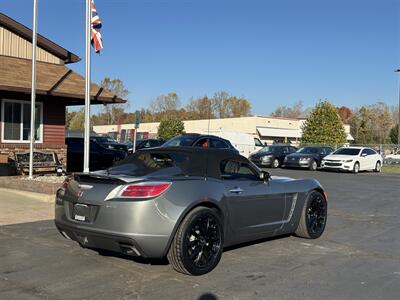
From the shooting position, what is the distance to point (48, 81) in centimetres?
1808

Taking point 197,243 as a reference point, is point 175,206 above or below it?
above

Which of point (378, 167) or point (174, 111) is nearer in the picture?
point (378, 167)

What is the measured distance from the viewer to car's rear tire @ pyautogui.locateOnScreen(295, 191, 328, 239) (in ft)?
26.8

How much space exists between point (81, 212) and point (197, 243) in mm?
1430

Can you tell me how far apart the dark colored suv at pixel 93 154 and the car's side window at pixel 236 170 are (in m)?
16.1

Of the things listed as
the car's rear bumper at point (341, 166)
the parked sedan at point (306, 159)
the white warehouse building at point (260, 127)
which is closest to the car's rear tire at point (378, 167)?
the parked sedan at point (306, 159)

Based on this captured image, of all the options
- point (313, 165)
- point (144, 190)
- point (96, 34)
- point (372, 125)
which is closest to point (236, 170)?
point (144, 190)

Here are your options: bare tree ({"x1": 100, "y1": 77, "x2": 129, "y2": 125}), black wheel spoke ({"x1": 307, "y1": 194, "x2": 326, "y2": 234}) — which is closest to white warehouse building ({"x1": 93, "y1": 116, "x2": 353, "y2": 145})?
bare tree ({"x1": 100, "y1": 77, "x2": 129, "y2": 125})

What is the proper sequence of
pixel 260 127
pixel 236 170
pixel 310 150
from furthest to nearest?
pixel 260 127, pixel 310 150, pixel 236 170

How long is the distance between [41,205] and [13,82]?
6382 millimetres

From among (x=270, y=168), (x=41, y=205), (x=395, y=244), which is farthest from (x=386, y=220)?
(x=270, y=168)

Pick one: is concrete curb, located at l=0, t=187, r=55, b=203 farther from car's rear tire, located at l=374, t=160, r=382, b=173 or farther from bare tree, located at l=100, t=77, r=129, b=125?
bare tree, located at l=100, t=77, r=129, b=125

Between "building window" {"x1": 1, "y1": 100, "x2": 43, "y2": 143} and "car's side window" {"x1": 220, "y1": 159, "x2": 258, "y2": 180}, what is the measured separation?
40.3 ft

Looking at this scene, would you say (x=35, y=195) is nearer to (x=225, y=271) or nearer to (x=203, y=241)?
(x=203, y=241)
